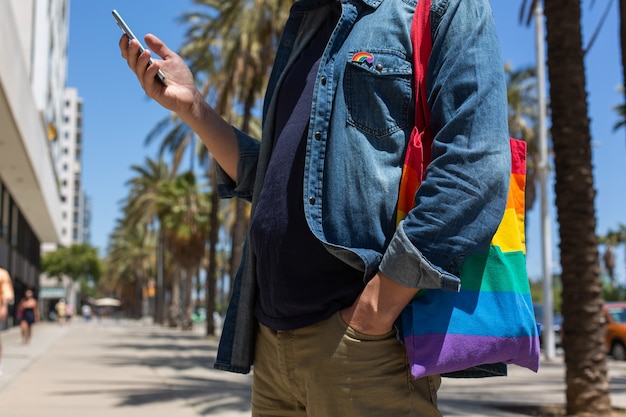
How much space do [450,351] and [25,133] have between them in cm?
2175

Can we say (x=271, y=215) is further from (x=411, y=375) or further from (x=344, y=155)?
(x=411, y=375)

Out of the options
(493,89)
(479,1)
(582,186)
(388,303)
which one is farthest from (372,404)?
(582,186)

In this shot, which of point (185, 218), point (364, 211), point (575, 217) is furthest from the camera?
point (185, 218)

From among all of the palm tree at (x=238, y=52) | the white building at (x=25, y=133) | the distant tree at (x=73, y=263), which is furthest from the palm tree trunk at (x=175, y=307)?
the distant tree at (x=73, y=263)

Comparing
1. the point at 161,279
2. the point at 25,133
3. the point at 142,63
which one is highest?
the point at 25,133

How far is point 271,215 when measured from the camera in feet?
6.05

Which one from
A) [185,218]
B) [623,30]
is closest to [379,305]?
[623,30]

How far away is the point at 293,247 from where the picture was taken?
1.76 meters

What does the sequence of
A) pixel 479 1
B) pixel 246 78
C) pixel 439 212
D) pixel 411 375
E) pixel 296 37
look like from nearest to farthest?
pixel 439 212 → pixel 411 375 → pixel 479 1 → pixel 296 37 → pixel 246 78

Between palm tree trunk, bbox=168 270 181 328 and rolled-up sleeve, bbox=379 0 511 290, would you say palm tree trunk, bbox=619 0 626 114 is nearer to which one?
rolled-up sleeve, bbox=379 0 511 290

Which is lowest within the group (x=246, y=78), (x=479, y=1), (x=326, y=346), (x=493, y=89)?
(x=326, y=346)

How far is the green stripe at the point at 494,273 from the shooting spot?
1644 millimetres

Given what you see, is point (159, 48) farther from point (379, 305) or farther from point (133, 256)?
point (133, 256)

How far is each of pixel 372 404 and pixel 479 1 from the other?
100 cm
